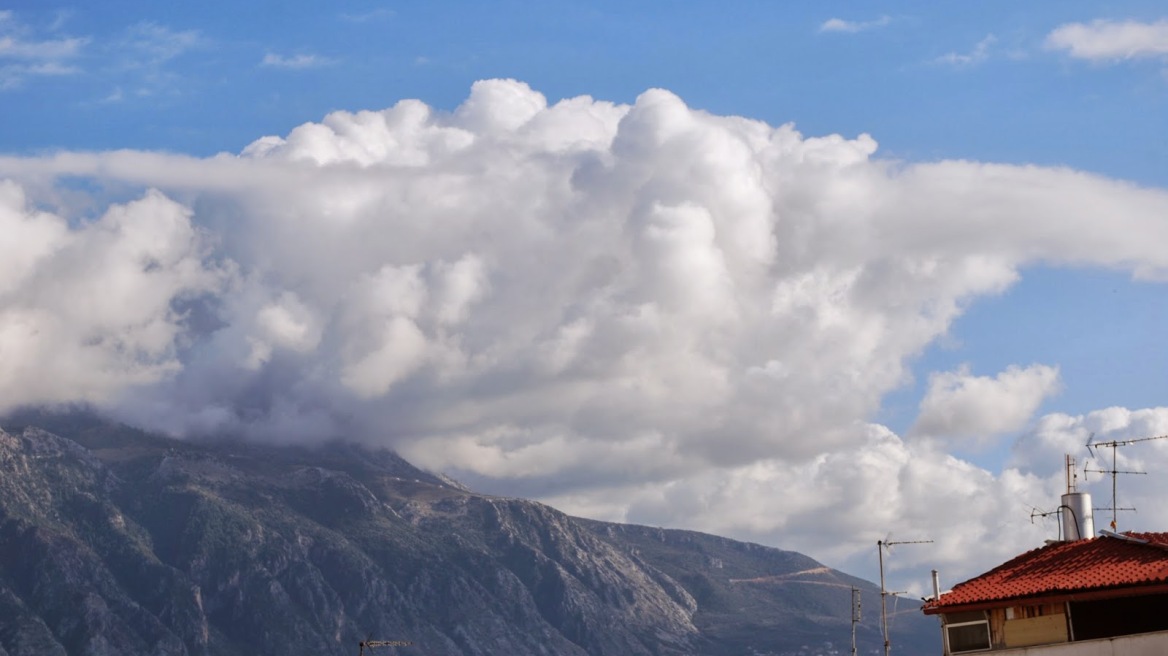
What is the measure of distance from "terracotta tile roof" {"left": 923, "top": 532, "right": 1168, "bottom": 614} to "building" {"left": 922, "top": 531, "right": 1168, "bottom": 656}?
6cm

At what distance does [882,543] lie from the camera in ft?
516

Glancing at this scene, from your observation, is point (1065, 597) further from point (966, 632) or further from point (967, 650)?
point (967, 650)

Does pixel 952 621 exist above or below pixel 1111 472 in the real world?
below

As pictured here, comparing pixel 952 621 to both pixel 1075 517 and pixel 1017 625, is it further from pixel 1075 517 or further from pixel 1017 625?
pixel 1075 517

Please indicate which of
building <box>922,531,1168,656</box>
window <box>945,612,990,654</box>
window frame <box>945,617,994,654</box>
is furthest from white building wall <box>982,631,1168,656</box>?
window <box>945,612,990,654</box>

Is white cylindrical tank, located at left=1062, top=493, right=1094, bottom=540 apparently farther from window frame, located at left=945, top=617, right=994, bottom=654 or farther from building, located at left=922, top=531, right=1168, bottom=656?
window frame, located at left=945, top=617, right=994, bottom=654

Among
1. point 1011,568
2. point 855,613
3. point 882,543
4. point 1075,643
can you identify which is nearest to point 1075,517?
point 1011,568

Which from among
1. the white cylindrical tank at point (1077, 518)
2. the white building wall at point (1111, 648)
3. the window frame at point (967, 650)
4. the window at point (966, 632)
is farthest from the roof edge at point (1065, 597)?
the white cylindrical tank at point (1077, 518)

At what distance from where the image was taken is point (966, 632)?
9519 centimetres

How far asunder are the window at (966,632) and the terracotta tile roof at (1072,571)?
1277 mm

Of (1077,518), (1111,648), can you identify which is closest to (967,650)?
(1111,648)

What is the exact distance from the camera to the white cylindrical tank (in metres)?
103

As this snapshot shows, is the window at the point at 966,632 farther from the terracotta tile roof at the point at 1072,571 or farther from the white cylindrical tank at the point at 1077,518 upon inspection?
the white cylindrical tank at the point at 1077,518

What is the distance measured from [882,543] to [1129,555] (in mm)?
66832
